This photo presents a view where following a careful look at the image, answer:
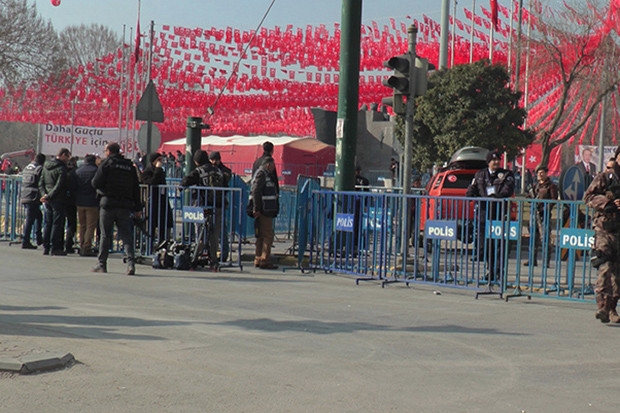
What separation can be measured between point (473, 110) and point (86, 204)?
21.4 meters

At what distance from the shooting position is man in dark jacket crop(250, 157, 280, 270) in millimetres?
14141

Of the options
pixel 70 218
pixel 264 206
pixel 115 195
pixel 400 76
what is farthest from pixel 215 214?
pixel 400 76

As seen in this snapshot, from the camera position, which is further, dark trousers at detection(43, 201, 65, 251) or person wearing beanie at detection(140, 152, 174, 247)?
dark trousers at detection(43, 201, 65, 251)

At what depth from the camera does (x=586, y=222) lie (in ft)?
36.8

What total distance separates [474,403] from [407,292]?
6.01 metres

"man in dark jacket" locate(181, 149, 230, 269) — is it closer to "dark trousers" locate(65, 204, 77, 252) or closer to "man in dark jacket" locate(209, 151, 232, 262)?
"man in dark jacket" locate(209, 151, 232, 262)

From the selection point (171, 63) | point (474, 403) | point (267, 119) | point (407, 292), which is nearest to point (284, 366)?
point (474, 403)

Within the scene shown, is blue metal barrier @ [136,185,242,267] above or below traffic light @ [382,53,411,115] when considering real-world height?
below

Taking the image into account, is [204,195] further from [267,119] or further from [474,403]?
[267,119]

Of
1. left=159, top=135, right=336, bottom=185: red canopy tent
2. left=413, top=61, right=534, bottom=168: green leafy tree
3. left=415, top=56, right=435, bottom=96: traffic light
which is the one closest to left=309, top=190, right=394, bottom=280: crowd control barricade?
left=415, top=56, right=435, bottom=96: traffic light

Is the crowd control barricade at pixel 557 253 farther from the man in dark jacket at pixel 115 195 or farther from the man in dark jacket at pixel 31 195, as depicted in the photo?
the man in dark jacket at pixel 31 195

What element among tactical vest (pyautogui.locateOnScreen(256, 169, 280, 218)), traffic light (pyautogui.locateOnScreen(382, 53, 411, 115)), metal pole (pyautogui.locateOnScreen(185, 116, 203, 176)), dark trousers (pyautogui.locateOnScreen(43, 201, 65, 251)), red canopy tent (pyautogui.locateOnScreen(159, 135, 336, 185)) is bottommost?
dark trousers (pyautogui.locateOnScreen(43, 201, 65, 251))

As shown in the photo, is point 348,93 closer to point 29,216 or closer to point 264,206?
point 264,206

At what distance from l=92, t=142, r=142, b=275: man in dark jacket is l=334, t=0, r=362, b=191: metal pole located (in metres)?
3.62
